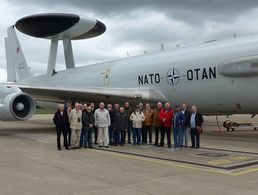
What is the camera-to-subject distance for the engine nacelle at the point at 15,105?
54.3ft

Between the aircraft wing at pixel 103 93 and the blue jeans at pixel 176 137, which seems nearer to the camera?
the blue jeans at pixel 176 137

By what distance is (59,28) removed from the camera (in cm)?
3034

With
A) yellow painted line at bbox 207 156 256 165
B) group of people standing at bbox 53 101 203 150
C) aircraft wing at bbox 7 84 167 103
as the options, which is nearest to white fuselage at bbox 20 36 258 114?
aircraft wing at bbox 7 84 167 103

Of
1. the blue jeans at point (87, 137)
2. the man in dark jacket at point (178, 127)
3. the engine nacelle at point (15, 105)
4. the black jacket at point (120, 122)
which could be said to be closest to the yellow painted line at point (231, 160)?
the man in dark jacket at point (178, 127)

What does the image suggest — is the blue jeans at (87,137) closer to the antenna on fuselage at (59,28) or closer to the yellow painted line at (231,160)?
the yellow painted line at (231,160)

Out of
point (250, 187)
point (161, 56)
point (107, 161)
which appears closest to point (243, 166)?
point (250, 187)

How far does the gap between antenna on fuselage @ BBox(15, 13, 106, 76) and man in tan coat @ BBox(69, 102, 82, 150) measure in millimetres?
15689

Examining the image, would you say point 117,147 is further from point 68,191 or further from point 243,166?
point 68,191

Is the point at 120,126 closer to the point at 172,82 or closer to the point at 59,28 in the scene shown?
the point at 172,82

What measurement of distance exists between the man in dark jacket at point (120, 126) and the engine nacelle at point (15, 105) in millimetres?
5360

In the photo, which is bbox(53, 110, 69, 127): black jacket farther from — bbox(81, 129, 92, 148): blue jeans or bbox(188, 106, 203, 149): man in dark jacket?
bbox(188, 106, 203, 149): man in dark jacket

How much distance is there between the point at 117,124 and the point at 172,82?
4611mm

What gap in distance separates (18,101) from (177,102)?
7124 millimetres

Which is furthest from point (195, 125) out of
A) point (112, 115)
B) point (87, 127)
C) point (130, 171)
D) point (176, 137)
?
point (130, 171)
